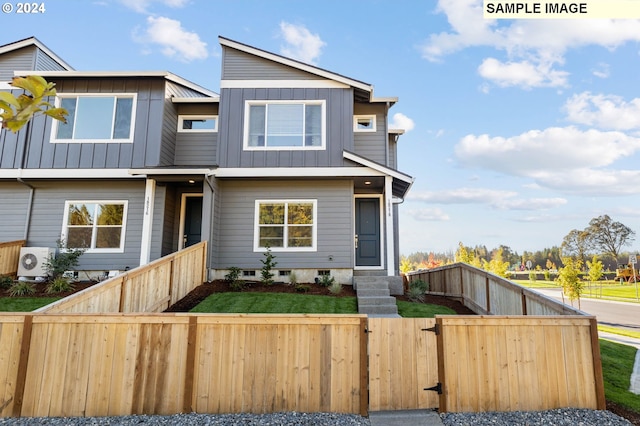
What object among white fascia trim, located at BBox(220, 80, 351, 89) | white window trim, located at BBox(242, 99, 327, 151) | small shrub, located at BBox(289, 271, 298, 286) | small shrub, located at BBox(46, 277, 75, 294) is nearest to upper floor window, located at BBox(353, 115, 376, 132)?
white fascia trim, located at BBox(220, 80, 351, 89)

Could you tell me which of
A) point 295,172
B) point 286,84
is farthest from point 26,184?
point 286,84

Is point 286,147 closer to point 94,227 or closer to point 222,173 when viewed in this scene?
point 222,173

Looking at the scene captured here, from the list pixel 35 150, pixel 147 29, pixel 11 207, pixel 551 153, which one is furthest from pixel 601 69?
pixel 11 207

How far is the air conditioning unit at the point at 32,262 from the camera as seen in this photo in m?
10.2

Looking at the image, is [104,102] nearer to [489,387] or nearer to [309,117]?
[309,117]

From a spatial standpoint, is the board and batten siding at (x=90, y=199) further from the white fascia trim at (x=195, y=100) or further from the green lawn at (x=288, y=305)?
the green lawn at (x=288, y=305)

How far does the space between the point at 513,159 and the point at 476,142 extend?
4.23 metres

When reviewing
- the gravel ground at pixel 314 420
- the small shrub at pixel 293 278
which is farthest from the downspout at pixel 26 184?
the gravel ground at pixel 314 420

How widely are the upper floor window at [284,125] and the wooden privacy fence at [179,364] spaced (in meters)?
7.45

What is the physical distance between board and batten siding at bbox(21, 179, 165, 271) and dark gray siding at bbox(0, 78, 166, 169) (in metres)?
0.69

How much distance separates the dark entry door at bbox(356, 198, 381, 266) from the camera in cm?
1198

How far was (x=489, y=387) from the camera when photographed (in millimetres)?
4586

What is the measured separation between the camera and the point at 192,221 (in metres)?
11.9

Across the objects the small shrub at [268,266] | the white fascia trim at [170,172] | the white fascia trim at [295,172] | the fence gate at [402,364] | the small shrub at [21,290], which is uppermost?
the white fascia trim at [295,172]
